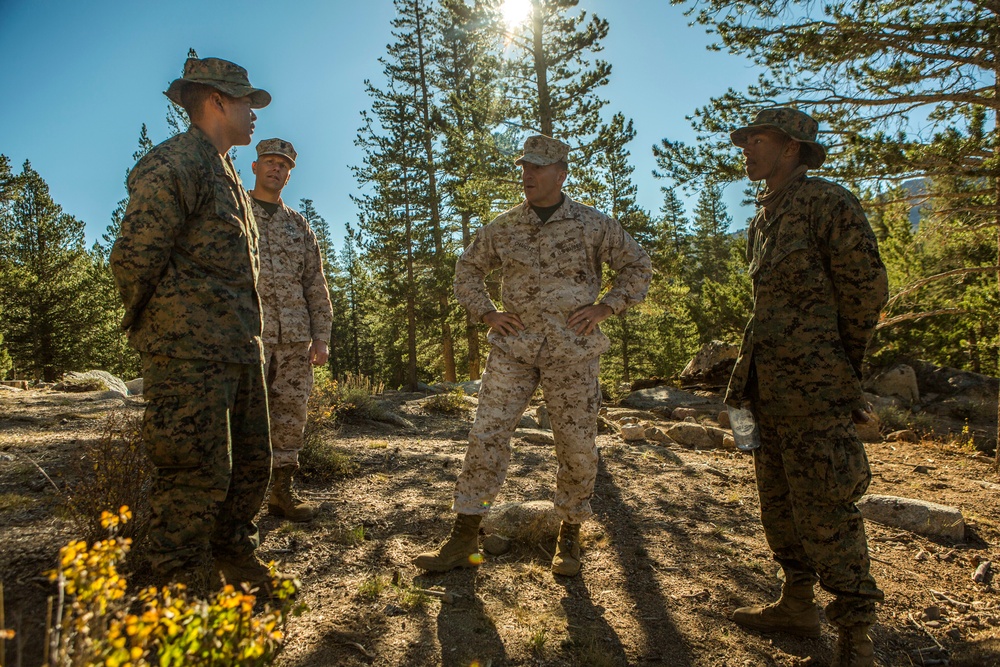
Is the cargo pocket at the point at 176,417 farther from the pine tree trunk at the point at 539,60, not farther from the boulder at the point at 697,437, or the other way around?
the pine tree trunk at the point at 539,60

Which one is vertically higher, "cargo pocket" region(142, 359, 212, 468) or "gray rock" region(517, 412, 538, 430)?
"cargo pocket" region(142, 359, 212, 468)

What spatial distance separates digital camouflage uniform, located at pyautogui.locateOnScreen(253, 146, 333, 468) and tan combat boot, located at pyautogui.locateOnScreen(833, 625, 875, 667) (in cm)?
331

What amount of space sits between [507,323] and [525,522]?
1378mm

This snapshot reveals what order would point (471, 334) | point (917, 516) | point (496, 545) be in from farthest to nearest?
1. point (471, 334)
2. point (917, 516)
3. point (496, 545)

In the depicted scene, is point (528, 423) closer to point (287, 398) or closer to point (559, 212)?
point (287, 398)

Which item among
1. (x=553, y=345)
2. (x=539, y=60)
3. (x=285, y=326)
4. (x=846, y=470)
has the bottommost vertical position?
(x=846, y=470)

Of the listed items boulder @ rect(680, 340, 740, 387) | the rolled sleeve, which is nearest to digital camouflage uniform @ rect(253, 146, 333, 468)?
the rolled sleeve

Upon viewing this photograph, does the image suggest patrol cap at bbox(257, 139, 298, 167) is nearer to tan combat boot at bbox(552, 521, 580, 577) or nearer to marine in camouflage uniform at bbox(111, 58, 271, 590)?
marine in camouflage uniform at bbox(111, 58, 271, 590)

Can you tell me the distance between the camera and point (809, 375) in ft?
8.52

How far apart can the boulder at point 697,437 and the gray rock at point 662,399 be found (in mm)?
4484

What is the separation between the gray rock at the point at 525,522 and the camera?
3.83 metres

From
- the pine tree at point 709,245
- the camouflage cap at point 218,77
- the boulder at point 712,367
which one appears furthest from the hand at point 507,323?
the pine tree at point 709,245

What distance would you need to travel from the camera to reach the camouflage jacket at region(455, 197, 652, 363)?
343cm

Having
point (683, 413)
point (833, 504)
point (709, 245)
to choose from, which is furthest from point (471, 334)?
point (709, 245)
